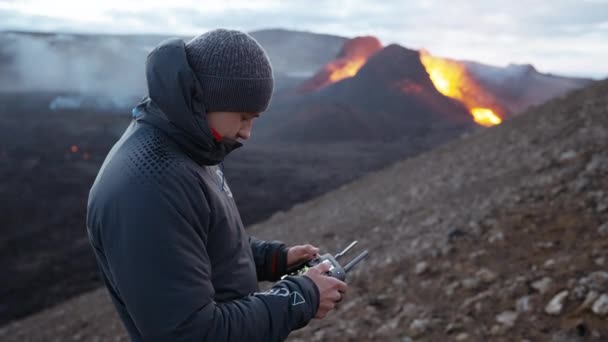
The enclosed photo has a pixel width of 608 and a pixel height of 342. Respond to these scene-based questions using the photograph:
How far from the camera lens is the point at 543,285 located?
11.8 ft

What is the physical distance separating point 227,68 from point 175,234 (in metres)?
0.52

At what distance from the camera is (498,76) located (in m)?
32.2

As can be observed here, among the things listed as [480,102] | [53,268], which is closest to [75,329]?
Answer: [53,268]

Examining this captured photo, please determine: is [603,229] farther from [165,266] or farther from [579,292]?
[165,266]

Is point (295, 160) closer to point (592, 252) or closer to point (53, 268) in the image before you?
point (53, 268)

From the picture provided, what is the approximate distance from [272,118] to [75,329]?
2801 cm

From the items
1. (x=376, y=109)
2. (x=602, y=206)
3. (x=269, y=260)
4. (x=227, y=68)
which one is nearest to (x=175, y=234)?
(x=227, y=68)

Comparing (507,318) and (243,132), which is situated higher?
(243,132)

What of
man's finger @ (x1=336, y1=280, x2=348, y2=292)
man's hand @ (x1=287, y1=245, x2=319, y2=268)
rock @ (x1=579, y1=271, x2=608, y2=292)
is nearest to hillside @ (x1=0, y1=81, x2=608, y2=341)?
rock @ (x1=579, y1=271, x2=608, y2=292)

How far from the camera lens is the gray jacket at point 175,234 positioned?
55.4 inches

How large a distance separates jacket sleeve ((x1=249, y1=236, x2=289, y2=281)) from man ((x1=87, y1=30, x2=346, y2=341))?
324mm

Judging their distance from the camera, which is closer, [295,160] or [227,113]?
[227,113]

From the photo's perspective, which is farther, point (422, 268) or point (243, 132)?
point (422, 268)

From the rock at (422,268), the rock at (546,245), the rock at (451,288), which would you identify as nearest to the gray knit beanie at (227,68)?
the rock at (451,288)
